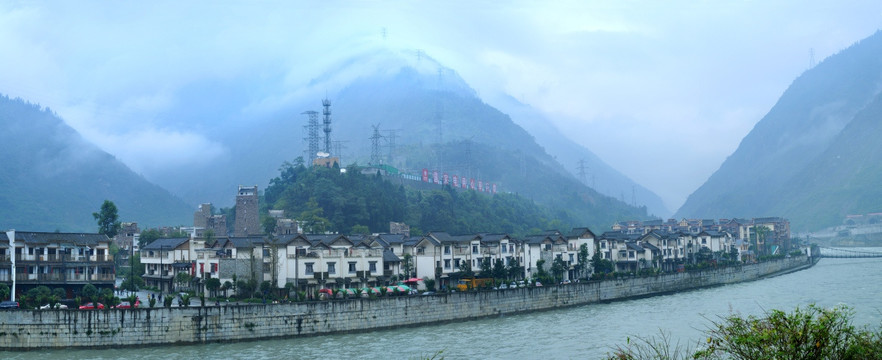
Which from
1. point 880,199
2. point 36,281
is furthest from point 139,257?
point 880,199

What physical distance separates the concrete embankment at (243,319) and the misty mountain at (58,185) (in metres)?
60.3

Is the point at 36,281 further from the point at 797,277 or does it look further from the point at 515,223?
the point at 515,223

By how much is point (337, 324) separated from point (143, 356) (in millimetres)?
9377

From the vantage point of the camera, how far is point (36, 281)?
4119 cm

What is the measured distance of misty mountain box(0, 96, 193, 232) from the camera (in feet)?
309

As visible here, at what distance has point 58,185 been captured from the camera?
105812mm

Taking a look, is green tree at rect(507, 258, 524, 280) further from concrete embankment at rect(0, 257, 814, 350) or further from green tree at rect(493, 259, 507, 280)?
concrete embankment at rect(0, 257, 814, 350)

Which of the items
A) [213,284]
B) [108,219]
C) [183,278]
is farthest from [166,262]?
[213,284]

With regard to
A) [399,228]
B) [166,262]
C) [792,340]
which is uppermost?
[399,228]

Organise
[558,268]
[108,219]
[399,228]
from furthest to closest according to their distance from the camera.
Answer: [399,228], [558,268], [108,219]

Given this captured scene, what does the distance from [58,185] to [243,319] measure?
8303 centimetres

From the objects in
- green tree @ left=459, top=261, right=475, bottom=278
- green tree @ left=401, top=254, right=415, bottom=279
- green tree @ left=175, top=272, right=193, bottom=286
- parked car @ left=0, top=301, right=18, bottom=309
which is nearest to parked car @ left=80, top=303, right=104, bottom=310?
parked car @ left=0, top=301, right=18, bottom=309

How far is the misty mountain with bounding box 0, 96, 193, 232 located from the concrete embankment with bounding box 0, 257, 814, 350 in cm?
6026

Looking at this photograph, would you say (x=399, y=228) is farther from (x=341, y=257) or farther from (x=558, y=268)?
(x=341, y=257)
